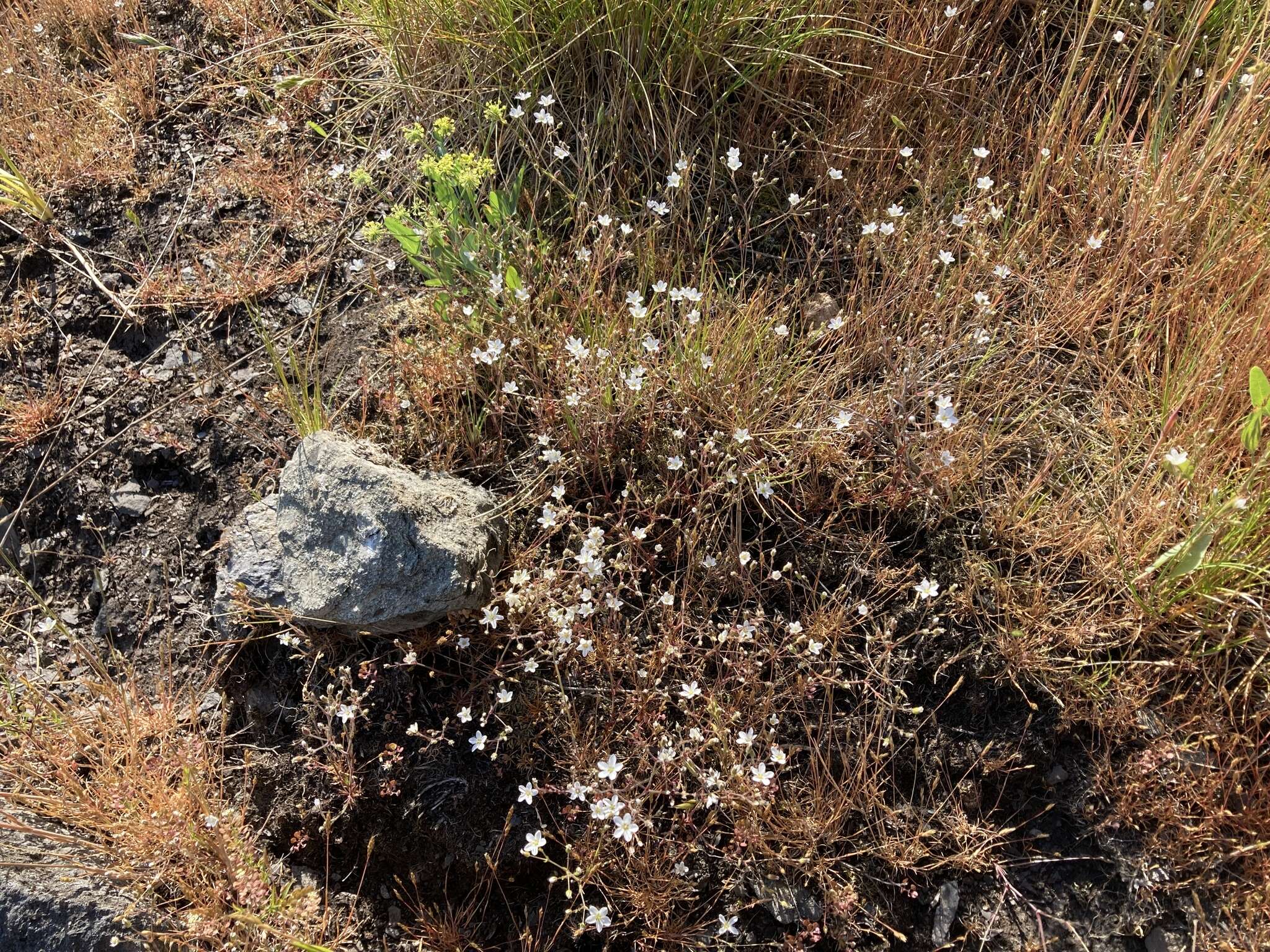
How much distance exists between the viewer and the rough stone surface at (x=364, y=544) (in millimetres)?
2385

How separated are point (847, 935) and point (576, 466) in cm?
150

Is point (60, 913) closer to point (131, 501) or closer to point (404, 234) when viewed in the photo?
point (131, 501)

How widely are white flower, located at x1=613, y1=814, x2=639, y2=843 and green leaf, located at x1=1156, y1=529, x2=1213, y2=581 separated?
154cm

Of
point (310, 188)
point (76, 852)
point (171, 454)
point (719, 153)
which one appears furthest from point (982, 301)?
point (76, 852)

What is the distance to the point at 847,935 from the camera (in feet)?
7.32

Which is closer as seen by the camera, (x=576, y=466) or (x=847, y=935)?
(x=847, y=935)

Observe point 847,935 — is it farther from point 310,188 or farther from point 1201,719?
point 310,188

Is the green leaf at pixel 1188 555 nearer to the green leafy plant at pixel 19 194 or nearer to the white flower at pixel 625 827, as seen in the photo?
the white flower at pixel 625 827

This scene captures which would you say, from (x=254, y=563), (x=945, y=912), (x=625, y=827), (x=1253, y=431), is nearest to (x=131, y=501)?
(x=254, y=563)

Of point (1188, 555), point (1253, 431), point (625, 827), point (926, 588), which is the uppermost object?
point (1253, 431)

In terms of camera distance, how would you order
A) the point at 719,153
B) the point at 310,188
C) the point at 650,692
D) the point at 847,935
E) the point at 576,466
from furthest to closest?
the point at 310,188, the point at 719,153, the point at 576,466, the point at 650,692, the point at 847,935

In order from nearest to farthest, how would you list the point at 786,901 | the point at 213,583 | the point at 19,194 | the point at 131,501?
the point at 786,901 < the point at 213,583 < the point at 131,501 < the point at 19,194

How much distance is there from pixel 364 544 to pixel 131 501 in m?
1.21

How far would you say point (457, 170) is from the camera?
2539 mm
